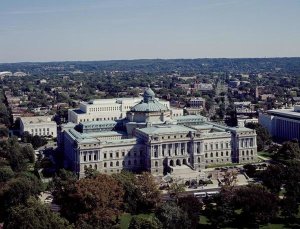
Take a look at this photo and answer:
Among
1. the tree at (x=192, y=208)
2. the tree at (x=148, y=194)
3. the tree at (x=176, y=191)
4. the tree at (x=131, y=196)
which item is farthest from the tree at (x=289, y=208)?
the tree at (x=131, y=196)

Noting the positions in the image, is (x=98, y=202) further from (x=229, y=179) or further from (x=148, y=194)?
(x=229, y=179)

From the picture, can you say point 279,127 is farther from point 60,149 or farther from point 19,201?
point 19,201

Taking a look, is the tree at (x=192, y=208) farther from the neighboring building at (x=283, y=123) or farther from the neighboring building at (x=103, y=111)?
the neighboring building at (x=103, y=111)

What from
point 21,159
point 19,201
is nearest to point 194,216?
point 19,201

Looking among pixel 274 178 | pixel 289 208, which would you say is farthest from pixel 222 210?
pixel 274 178

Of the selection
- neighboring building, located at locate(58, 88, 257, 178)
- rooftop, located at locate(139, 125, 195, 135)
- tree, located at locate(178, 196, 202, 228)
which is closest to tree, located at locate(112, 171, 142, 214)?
tree, located at locate(178, 196, 202, 228)
